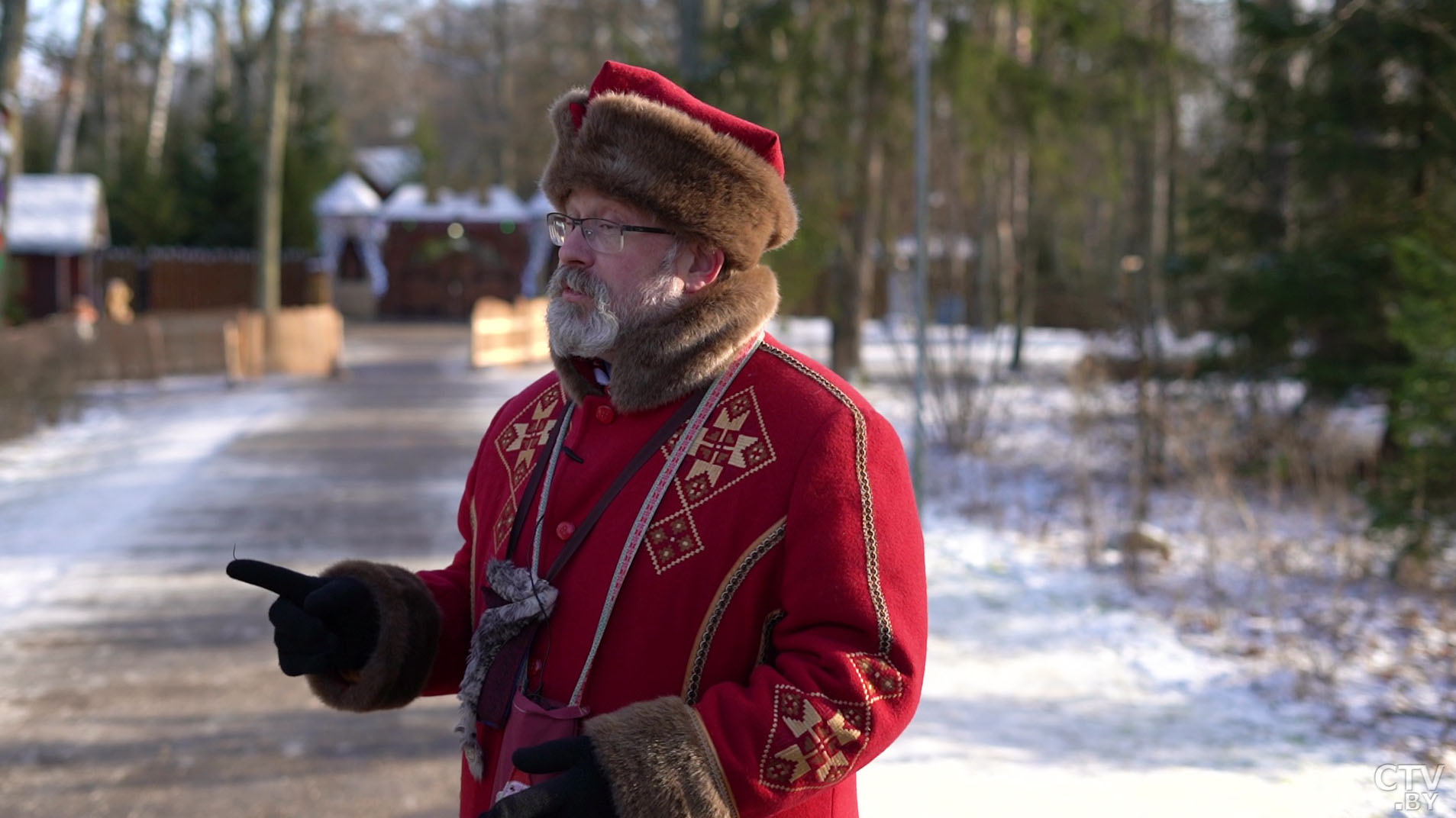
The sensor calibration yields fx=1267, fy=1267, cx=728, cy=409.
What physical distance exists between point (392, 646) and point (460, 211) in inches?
1284

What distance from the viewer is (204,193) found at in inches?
1233

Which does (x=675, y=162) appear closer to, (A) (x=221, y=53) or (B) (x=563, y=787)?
(B) (x=563, y=787)

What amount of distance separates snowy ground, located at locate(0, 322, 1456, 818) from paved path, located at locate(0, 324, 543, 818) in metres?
0.02

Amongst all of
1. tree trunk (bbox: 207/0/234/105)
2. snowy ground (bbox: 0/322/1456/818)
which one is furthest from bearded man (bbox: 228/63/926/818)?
tree trunk (bbox: 207/0/234/105)

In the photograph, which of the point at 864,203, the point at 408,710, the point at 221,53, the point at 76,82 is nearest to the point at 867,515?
the point at 408,710

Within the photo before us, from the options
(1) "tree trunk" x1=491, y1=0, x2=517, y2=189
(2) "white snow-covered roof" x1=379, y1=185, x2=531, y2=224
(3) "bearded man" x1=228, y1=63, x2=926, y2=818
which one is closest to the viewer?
(3) "bearded man" x1=228, y1=63, x2=926, y2=818

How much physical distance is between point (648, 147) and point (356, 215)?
32.9 m

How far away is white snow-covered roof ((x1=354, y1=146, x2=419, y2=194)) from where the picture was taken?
140ft

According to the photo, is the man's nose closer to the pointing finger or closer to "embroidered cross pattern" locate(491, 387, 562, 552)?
"embroidered cross pattern" locate(491, 387, 562, 552)

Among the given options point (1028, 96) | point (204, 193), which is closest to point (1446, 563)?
point (1028, 96)

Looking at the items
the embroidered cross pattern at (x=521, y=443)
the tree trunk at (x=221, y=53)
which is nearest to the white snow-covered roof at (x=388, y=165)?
the tree trunk at (x=221, y=53)

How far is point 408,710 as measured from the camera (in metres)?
5.51

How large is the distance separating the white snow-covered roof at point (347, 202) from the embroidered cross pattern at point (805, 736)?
3326 cm

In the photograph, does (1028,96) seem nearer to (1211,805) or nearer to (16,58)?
(1211,805)
